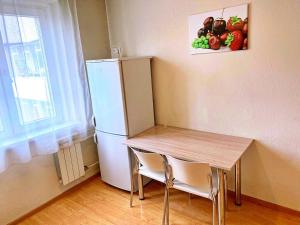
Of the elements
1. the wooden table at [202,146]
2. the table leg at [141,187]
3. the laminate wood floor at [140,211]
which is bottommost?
the laminate wood floor at [140,211]

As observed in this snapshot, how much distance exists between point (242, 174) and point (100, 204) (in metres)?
1.56

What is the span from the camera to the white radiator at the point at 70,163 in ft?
8.38

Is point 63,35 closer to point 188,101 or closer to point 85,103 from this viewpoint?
point 85,103

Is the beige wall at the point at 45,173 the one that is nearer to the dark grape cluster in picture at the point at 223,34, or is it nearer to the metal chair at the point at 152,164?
the metal chair at the point at 152,164

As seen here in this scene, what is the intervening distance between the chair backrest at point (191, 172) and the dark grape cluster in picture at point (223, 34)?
3.72 ft

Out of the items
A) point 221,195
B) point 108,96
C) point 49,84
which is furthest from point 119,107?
point 221,195

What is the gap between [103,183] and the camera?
9.55ft

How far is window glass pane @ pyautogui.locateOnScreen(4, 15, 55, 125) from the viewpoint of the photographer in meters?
2.04

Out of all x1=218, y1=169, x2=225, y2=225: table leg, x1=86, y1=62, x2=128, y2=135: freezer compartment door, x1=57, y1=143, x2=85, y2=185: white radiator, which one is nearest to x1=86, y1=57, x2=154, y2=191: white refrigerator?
x1=86, y1=62, x2=128, y2=135: freezer compartment door

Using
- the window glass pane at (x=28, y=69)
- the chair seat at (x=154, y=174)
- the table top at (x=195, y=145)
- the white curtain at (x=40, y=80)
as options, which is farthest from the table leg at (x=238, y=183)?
the window glass pane at (x=28, y=69)

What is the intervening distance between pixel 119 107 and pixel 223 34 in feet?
4.08

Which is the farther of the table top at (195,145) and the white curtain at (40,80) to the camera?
the white curtain at (40,80)

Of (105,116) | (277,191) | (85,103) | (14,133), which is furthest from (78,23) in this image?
(277,191)

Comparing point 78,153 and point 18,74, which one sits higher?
point 18,74
